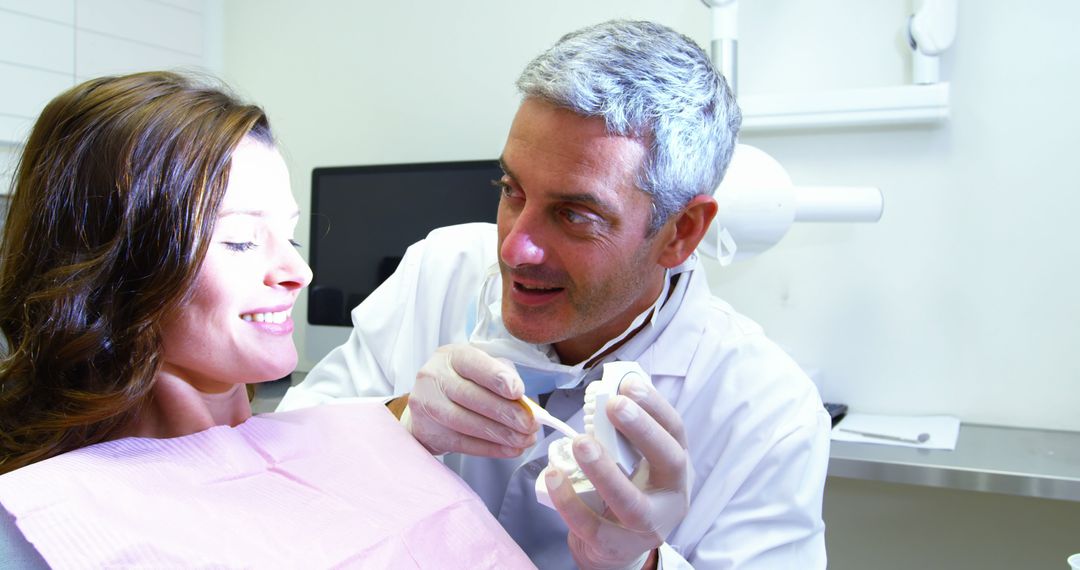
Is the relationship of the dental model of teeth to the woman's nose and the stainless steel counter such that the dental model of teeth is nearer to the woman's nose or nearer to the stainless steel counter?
the woman's nose

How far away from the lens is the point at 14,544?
2.32 ft

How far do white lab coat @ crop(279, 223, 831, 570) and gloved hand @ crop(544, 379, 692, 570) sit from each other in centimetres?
12

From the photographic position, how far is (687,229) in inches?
53.5

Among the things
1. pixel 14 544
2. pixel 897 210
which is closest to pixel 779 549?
pixel 14 544

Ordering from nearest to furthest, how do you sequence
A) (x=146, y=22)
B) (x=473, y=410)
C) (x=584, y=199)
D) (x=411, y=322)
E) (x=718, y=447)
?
(x=473, y=410) < (x=584, y=199) < (x=718, y=447) < (x=411, y=322) < (x=146, y=22)

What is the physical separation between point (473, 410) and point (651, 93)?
52 centimetres

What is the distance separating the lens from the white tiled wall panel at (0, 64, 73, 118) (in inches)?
97.0

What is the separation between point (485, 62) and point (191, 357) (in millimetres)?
1868

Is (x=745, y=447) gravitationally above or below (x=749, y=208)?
below

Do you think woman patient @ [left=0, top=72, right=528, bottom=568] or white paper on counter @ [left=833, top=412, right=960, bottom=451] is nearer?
woman patient @ [left=0, top=72, right=528, bottom=568]

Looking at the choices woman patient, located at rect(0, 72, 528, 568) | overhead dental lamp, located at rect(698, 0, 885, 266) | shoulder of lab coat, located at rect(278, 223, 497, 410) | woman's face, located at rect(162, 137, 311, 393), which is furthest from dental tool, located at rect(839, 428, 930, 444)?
woman's face, located at rect(162, 137, 311, 393)

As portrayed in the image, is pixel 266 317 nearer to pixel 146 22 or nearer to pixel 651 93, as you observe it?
pixel 651 93

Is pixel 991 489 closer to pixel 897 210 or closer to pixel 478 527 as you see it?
pixel 897 210

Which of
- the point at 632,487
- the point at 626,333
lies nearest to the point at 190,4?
the point at 626,333
